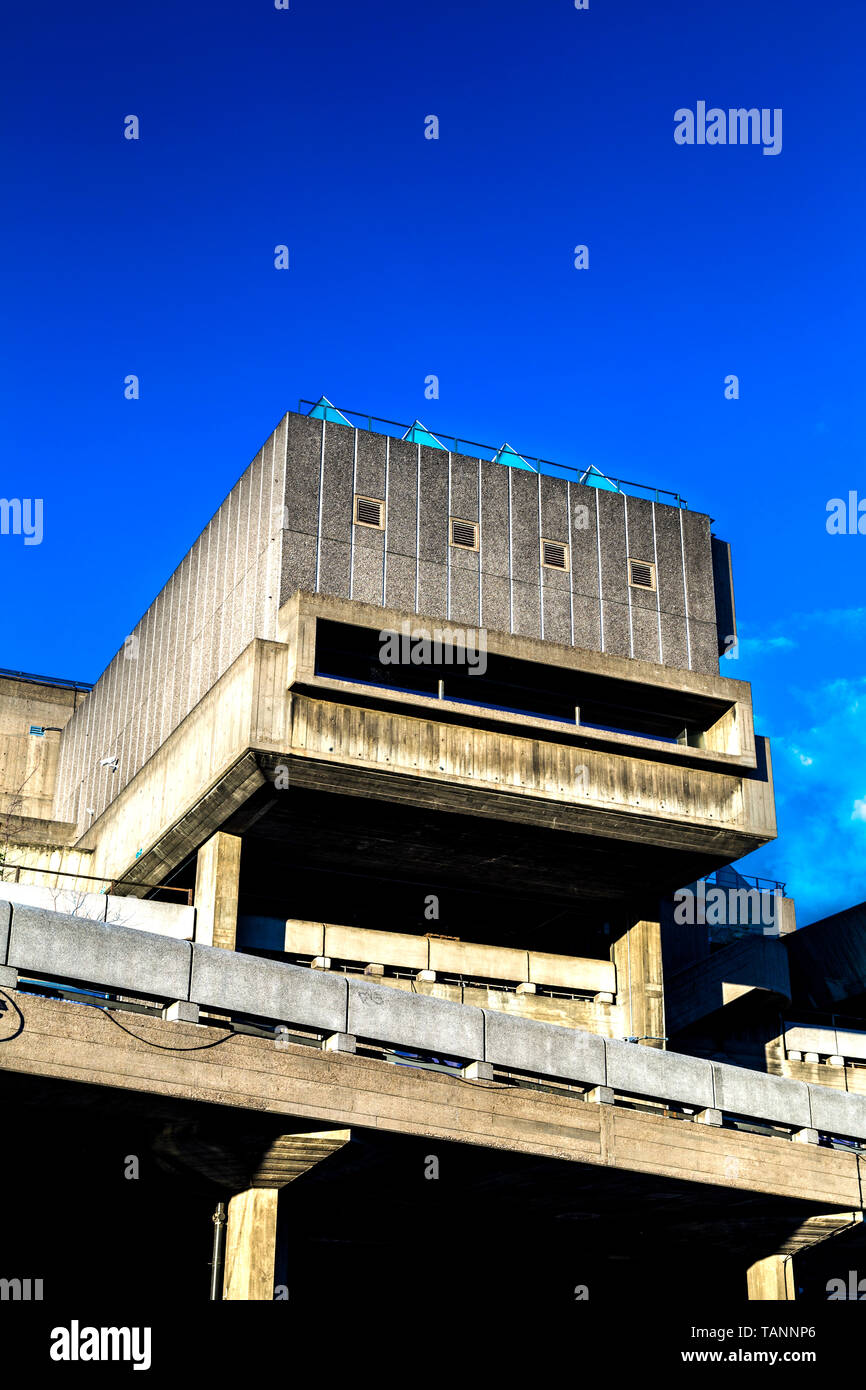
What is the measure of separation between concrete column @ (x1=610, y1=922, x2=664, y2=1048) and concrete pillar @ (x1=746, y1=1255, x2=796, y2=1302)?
9.04 m

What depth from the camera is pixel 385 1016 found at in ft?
85.5

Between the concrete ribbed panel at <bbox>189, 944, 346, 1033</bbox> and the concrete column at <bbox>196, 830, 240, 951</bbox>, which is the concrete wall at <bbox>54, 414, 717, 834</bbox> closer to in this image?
the concrete column at <bbox>196, 830, 240, 951</bbox>

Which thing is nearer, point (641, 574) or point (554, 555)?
point (554, 555)

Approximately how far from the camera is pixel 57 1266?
1160 inches

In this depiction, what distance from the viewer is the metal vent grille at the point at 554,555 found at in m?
41.8

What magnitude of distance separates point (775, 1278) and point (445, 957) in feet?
41.9

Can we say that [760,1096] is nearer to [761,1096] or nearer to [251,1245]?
[761,1096]

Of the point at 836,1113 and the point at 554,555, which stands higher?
the point at 554,555

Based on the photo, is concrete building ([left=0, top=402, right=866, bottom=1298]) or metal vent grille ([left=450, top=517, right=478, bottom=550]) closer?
concrete building ([left=0, top=402, right=866, bottom=1298])

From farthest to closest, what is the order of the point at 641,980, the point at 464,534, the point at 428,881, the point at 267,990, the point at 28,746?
the point at 28,746 → the point at 428,881 → the point at 641,980 → the point at 464,534 → the point at 267,990

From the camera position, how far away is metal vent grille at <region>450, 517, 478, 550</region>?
1606 inches

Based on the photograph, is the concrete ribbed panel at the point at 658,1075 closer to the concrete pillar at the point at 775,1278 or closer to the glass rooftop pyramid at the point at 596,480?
the concrete pillar at the point at 775,1278

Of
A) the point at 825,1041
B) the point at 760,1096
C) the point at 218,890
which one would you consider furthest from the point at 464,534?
the point at 825,1041

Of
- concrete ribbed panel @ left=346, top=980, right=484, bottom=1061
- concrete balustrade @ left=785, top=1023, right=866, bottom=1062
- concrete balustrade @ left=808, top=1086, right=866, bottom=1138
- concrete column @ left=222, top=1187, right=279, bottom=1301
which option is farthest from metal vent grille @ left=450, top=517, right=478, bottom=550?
concrete balustrade @ left=785, top=1023, right=866, bottom=1062
